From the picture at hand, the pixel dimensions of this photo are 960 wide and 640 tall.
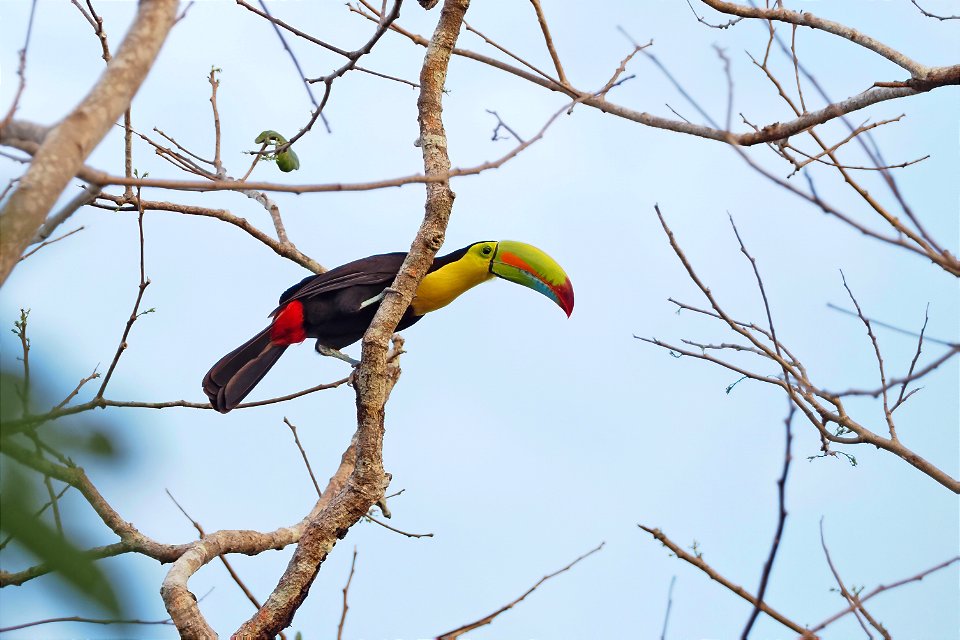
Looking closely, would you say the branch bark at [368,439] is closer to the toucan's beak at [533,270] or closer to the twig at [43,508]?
the toucan's beak at [533,270]

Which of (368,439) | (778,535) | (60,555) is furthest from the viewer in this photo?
(368,439)

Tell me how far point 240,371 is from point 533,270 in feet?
5.20

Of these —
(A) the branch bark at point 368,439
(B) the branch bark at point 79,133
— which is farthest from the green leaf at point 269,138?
(B) the branch bark at point 79,133

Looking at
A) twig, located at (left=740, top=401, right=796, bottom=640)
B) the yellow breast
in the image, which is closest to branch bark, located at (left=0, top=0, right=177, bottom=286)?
twig, located at (left=740, top=401, right=796, bottom=640)

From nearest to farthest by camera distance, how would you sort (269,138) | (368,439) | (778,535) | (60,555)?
1. (60,555)
2. (778,535)
3. (368,439)
4. (269,138)

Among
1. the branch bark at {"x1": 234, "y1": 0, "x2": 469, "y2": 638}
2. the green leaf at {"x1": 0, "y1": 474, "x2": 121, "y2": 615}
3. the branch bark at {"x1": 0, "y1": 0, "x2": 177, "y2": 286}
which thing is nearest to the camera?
the green leaf at {"x1": 0, "y1": 474, "x2": 121, "y2": 615}

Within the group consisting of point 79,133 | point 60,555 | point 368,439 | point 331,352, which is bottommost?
point 60,555

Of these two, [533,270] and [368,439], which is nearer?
[368,439]

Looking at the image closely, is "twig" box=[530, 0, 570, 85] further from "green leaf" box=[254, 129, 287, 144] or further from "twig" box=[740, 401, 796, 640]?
"twig" box=[740, 401, 796, 640]

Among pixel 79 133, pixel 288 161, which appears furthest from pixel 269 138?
pixel 79 133

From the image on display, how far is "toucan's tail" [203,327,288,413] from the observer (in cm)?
459

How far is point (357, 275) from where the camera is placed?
4875 mm

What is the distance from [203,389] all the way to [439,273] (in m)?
1.33

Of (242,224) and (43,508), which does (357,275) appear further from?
(43,508)
